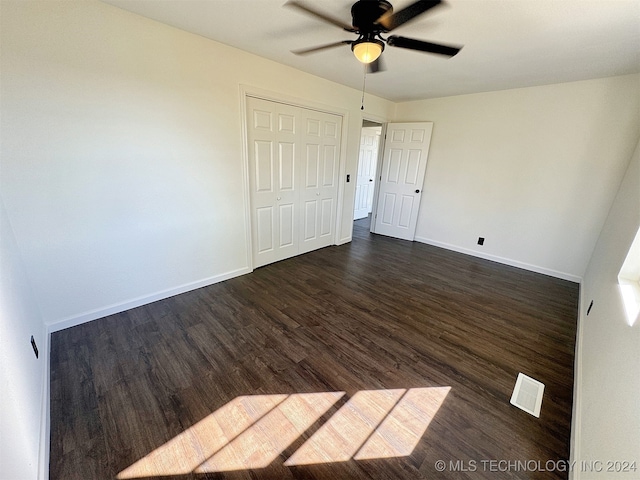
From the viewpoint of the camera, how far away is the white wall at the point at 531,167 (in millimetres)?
2971

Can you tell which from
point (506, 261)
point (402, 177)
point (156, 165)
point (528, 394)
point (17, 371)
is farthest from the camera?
point (402, 177)

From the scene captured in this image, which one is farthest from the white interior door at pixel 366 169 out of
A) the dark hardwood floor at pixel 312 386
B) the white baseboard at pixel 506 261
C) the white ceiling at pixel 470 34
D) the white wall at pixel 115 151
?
the dark hardwood floor at pixel 312 386

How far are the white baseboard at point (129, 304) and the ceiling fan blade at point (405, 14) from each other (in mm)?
2705

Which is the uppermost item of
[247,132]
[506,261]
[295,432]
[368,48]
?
[368,48]

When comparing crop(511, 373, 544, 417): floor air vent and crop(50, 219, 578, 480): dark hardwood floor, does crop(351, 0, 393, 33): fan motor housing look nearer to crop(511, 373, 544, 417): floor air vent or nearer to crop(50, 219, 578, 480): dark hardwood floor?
crop(50, 219, 578, 480): dark hardwood floor

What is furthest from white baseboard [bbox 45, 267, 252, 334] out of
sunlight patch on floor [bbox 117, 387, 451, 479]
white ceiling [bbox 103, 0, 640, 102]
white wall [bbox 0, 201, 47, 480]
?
white ceiling [bbox 103, 0, 640, 102]

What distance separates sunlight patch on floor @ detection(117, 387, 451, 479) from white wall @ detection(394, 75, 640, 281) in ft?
10.0

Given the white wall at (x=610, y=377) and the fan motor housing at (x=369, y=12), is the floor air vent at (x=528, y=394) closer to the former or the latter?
the white wall at (x=610, y=377)

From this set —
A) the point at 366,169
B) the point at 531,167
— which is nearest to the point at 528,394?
the point at 531,167

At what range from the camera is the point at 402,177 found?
4629mm

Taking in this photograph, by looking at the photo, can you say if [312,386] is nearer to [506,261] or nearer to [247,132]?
[247,132]

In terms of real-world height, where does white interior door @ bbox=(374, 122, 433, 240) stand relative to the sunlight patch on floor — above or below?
above

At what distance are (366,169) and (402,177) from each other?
163cm

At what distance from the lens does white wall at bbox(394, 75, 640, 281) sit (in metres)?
2.97
